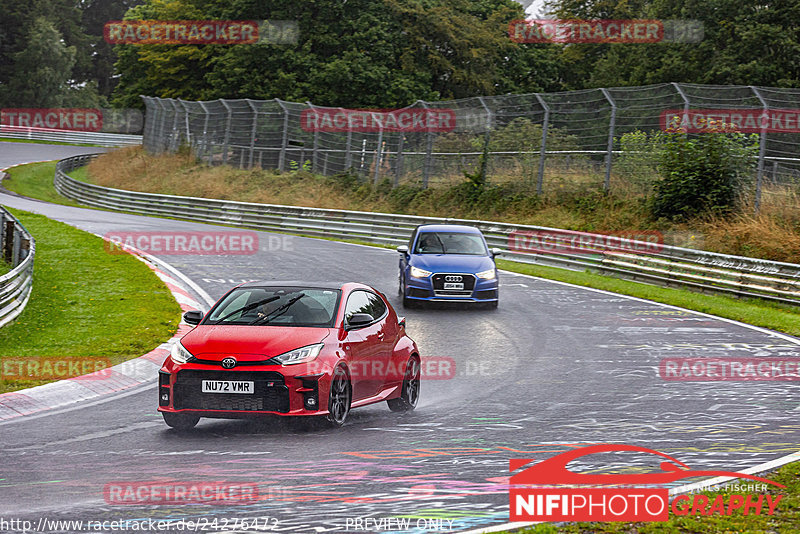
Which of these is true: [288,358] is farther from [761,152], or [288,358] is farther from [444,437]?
[761,152]

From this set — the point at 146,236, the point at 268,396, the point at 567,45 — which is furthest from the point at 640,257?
the point at 567,45

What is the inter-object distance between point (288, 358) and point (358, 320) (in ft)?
3.68

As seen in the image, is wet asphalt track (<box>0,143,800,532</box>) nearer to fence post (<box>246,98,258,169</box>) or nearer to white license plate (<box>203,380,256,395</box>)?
white license plate (<box>203,380,256,395</box>)

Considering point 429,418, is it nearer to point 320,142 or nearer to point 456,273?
point 456,273

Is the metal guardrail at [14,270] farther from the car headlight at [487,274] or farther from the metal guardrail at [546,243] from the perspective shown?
the metal guardrail at [546,243]

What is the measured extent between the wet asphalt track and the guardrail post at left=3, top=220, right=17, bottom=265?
31.0ft

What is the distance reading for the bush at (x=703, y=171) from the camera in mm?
25844

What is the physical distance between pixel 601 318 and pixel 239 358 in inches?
414

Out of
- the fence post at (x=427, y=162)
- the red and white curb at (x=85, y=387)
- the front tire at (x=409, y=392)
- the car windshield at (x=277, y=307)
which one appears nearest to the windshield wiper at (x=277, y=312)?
the car windshield at (x=277, y=307)

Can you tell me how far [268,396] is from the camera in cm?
886

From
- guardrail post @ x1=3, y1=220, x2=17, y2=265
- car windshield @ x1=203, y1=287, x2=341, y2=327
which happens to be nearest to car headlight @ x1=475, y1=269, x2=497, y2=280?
car windshield @ x1=203, y1=287, x2=341, y2=327

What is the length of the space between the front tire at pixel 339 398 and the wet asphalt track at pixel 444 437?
205mm

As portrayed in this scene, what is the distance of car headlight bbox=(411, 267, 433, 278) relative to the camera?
18.6 metres

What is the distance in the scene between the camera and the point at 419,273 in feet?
61.3
